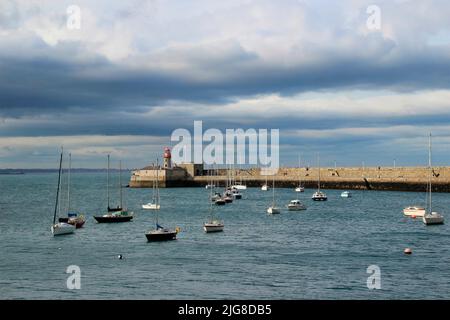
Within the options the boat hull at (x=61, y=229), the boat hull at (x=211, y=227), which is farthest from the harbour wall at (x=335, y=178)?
the boat hull at (x=211, y=227)

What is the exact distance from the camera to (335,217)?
74625 mm

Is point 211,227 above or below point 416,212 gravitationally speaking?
below

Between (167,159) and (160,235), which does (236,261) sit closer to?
(160,235)

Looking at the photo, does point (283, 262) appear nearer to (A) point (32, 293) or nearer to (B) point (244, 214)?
(A) point (32, 293)

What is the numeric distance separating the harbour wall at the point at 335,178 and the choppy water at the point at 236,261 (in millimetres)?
69148

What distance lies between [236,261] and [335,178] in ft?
382

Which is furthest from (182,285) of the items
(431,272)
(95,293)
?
(431,272)

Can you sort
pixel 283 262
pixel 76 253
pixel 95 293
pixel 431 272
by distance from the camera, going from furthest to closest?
pixel 76 253
pixel 283 262
pixel 431 272
pixel 95 293

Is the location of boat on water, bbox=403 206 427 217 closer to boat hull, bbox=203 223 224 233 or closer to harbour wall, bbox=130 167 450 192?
boat hull, bbox=203 223 224 233

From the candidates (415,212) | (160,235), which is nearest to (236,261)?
(160,235)

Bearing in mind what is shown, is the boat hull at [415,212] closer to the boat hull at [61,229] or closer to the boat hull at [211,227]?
the boat hull at [211,227]

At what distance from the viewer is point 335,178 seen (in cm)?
15375

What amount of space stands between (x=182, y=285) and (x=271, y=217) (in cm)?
4376
